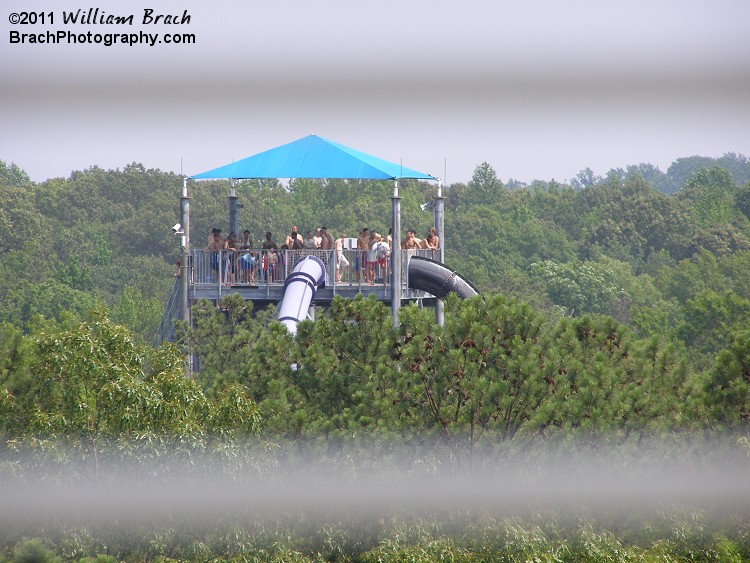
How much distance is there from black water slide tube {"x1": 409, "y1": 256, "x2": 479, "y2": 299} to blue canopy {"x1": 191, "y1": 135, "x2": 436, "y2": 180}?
151 cm

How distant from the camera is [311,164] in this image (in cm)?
2033

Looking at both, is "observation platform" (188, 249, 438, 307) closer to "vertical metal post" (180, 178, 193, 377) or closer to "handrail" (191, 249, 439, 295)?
"handrail" (191, 249, 439, 295)

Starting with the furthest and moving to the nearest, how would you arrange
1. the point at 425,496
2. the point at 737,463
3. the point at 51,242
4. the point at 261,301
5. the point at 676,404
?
the point at 51,242
the point at 261,301
the point at 676,404
the point at 737,463
the point at 425,496

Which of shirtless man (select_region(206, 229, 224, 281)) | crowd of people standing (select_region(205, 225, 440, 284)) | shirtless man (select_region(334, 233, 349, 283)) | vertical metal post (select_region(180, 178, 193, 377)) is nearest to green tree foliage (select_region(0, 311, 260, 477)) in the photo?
vertical metal post (select_region(180, 178, 193, 377))

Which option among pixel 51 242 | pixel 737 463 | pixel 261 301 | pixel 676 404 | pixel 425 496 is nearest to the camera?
pixel 425 496

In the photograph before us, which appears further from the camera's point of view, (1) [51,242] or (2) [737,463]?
(1) [51,242]

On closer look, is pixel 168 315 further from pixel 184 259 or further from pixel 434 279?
pixel 434 279

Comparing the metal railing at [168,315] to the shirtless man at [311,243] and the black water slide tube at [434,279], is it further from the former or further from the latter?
the black water slide tube at [434,279]

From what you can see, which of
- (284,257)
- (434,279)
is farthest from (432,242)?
(284,257)

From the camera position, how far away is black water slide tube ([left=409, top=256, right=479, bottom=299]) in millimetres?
20281

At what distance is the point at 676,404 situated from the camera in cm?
1095

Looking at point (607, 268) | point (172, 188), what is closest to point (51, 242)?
point (172, 188)

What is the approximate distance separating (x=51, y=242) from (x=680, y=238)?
34.6 meters

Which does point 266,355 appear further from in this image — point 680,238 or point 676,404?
point 680,238
